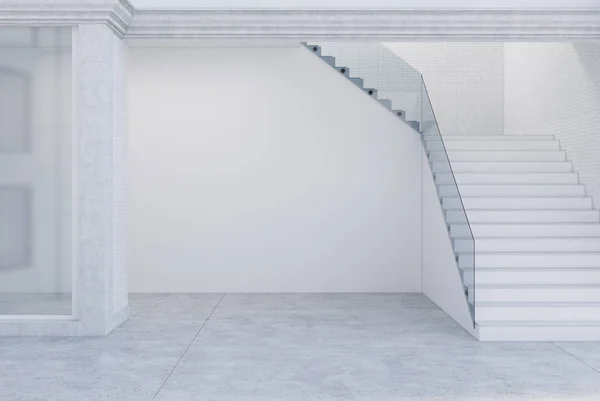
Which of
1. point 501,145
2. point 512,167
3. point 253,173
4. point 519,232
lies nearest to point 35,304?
point 253,173

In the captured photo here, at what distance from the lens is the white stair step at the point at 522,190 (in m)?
12.2

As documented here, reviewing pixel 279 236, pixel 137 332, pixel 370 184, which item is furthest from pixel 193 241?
pixel 137 332

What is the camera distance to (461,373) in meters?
7.29

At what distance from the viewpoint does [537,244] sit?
35.9ft

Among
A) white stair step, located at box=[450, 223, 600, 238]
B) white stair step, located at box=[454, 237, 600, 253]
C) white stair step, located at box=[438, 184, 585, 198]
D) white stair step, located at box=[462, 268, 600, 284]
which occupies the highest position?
white stair step, located at box=[438, 184, 585, 198]

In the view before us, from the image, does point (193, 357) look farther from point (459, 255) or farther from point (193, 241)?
point (193, 241)

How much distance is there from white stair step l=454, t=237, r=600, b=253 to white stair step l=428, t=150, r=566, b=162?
249cm

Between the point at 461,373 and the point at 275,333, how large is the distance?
2.93 metres

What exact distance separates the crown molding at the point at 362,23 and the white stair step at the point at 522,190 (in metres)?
3.04

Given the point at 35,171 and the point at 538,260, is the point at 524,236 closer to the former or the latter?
the point at 538,260

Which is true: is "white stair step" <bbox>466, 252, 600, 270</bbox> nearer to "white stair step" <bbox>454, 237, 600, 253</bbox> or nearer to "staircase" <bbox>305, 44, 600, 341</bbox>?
"staircase" <bbox>305, 44, 600, 341</bbox>

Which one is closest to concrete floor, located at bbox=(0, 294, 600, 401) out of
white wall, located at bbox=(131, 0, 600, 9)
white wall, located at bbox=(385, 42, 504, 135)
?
white wall, located at bbox=(131, 0, 600, 9)

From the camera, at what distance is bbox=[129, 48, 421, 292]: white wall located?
44.7 ft

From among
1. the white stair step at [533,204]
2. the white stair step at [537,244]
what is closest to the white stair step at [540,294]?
the white stair step at [537,244]
